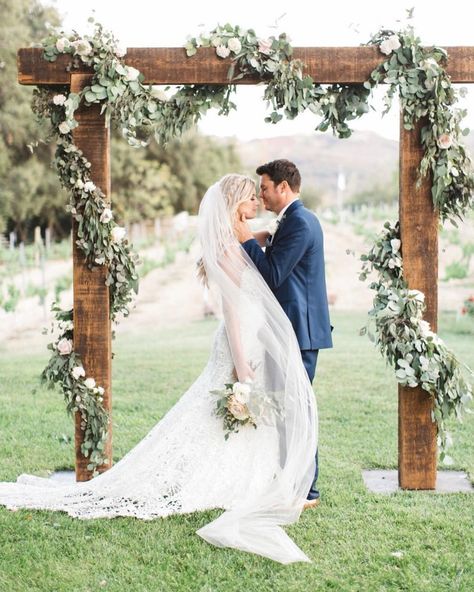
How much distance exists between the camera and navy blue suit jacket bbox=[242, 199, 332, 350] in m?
4.68

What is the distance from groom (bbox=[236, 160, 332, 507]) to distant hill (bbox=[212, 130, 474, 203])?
56.8 m

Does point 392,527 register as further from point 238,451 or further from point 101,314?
point 101,314

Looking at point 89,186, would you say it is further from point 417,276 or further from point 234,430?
point 417,276

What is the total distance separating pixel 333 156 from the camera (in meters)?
75.1

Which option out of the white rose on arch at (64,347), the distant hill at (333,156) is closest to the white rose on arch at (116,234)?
the white rose on arch at (64,347)

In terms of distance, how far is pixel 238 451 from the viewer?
4.82 metres

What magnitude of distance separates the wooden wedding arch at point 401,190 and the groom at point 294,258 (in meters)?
0.61

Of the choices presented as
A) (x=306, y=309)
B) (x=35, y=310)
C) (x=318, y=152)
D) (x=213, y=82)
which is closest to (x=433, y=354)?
(x=306, y=309)

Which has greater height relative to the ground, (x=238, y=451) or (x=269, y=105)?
(x=269, y=105)

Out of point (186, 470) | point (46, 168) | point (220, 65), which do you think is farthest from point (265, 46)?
point (46, 168)

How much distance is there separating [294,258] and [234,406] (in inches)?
35.2

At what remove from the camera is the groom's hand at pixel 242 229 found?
4820mm

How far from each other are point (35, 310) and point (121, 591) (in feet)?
42.1

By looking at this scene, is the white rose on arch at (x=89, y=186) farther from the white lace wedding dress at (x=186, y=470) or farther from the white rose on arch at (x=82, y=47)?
the white lace wedding dress at (x=186, y=470)
